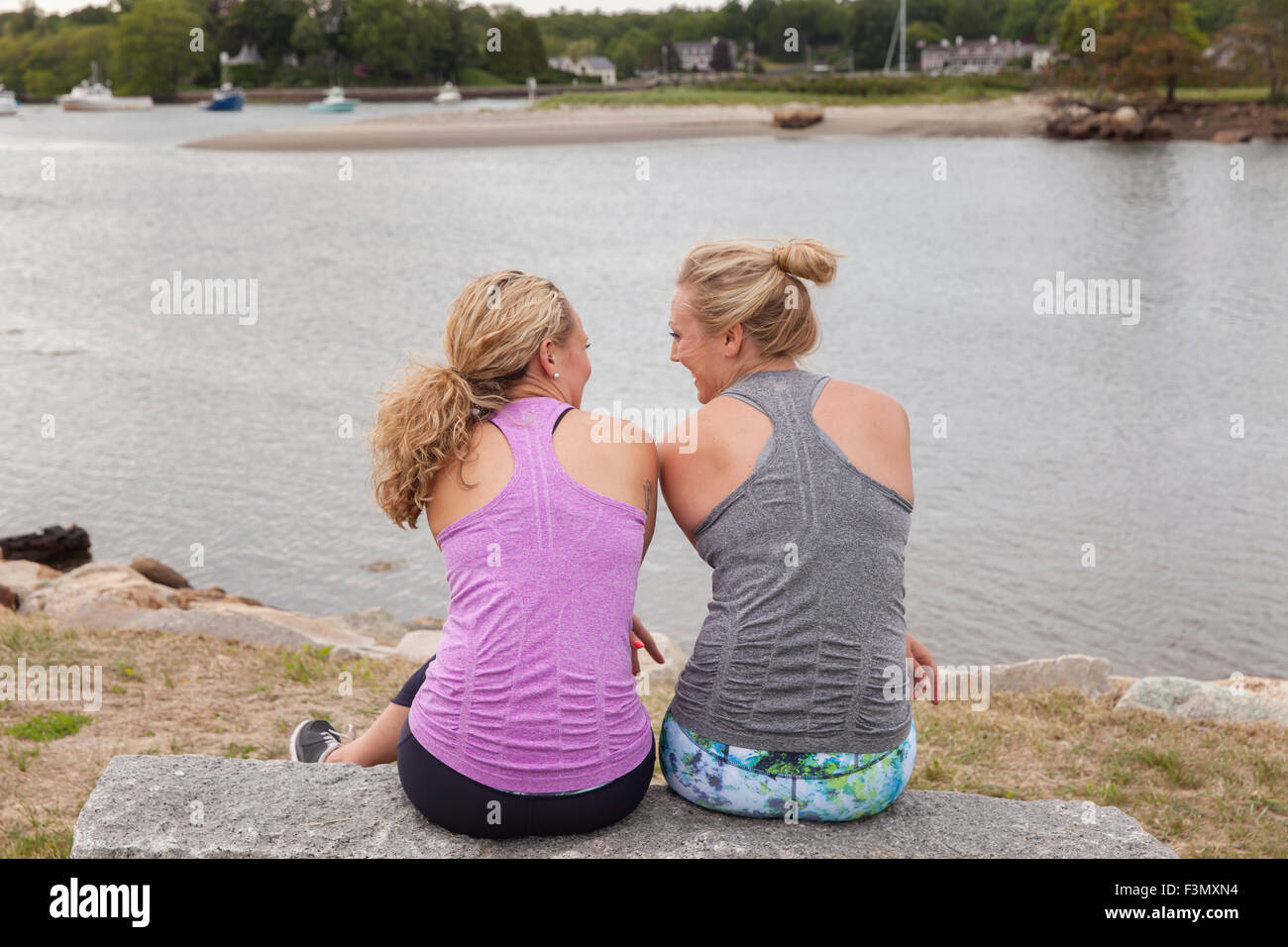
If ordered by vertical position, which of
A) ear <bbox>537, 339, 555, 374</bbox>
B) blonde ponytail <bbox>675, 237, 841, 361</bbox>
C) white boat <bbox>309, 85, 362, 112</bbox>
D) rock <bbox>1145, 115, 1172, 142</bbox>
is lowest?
ear <bbox>537, 339, 555, 374</bbox>

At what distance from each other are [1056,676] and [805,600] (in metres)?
4.22

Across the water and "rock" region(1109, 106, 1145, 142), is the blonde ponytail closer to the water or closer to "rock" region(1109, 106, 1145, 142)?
the water

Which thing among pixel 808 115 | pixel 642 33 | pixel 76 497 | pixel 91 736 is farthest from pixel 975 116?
pixel 91 736

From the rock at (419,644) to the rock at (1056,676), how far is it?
3219mm

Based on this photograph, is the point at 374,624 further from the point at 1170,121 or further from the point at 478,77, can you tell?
the point at 478,77

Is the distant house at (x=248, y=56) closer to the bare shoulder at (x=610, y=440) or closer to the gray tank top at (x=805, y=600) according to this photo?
the bare shoulder at (x=610, y=440)

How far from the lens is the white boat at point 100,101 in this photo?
97312 millimetres

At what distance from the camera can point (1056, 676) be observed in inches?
251

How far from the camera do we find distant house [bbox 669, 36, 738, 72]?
93.8 meters

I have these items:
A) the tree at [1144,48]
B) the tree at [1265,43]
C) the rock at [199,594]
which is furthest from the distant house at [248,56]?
the rock at [199,594]

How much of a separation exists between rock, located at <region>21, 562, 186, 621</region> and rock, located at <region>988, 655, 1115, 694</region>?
5.24 meters

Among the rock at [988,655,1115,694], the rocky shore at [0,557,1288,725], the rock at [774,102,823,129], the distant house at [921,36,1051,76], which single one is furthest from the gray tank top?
the distant house at [921,36,1051,76]

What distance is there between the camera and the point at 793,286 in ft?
9.61

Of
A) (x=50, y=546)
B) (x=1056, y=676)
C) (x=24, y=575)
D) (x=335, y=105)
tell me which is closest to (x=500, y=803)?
(x=1056, y=676)
